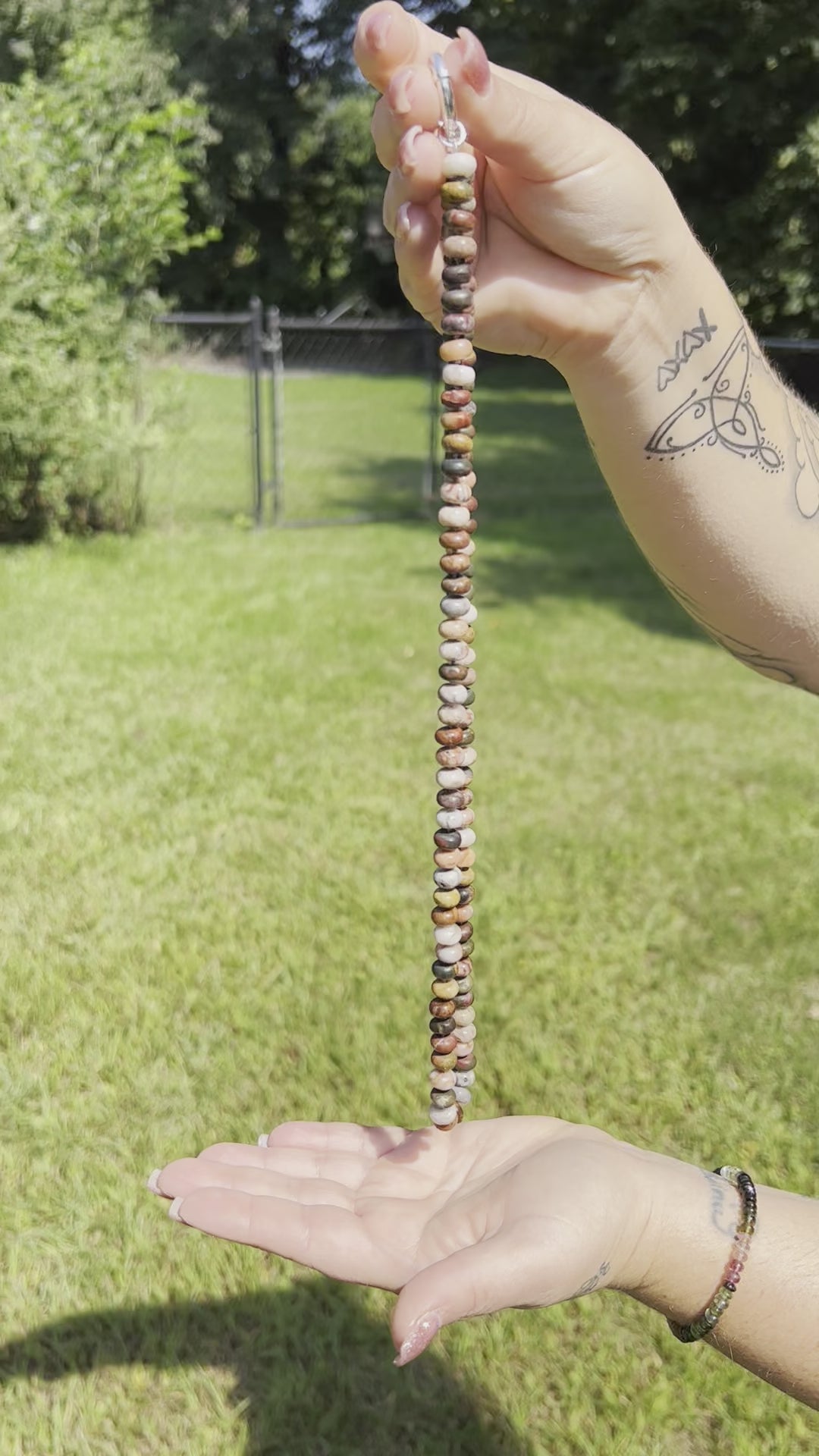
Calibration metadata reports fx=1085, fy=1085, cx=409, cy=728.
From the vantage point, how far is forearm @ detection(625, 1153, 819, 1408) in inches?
57.2

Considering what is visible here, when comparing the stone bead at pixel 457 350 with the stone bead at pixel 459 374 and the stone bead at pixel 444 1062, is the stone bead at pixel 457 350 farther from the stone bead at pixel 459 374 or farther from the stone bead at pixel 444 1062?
the stone bead at pixel 444 1062

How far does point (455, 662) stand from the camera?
155 cm

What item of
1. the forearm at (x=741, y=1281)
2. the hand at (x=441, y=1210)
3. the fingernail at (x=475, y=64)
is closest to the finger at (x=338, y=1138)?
the hand at (x=441, y=1210)

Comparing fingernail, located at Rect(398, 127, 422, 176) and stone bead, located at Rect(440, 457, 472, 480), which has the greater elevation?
fingernail, located at Rect(398, 127, 422, 176)

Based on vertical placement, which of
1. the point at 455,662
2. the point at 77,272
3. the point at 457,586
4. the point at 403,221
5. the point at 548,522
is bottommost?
the point at 548,522

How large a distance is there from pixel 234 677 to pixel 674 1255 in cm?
493

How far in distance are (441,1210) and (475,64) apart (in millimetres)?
1482

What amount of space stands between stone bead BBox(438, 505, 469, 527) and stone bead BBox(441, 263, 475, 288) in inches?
11.3

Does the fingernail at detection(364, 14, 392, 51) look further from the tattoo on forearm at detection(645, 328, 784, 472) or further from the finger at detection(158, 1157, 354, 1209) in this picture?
the finger at detection(158, 1157, 354, 1209)

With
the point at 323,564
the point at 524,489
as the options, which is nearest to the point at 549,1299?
Answer: the point at 323,564

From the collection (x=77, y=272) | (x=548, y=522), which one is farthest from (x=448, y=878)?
(x=548, y=522)

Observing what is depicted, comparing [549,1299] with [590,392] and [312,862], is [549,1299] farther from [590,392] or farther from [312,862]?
[312,862]

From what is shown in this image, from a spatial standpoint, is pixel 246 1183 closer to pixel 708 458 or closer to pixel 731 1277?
pixel 731 1277

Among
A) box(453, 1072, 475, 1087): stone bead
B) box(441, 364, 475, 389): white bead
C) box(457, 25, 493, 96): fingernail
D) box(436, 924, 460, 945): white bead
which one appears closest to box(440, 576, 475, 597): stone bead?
box(441, 364, 475, 389): white bead
